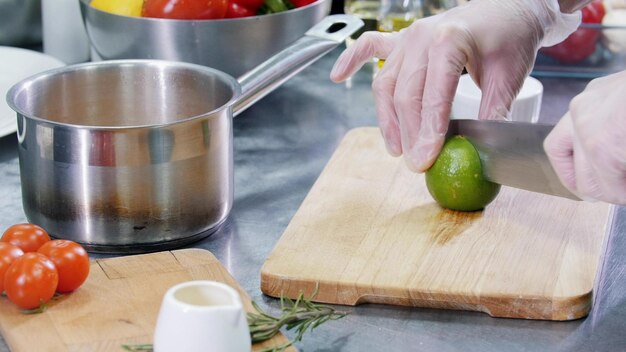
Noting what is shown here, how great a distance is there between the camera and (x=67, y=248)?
1107 millimetres

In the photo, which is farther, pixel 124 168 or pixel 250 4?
pixel 250 4

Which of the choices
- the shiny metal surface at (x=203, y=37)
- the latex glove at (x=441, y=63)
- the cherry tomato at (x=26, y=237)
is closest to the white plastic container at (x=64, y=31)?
the shiny metal surface at (x=203, y=37)

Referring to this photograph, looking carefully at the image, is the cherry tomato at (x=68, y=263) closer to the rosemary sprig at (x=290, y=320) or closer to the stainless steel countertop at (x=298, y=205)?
the stainless steel countertop at (x=298, y=205)

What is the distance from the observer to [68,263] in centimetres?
110

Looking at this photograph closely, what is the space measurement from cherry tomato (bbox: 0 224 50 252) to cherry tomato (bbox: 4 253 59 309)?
0.07m

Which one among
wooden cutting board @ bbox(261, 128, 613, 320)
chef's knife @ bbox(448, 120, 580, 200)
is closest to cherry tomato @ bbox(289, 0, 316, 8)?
wooden cutting board @ bbox(261, 128, 613, 320)

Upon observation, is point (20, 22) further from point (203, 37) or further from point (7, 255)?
point (7, 255)

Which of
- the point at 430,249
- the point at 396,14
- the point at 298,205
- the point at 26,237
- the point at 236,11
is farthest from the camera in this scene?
the point at 396,14

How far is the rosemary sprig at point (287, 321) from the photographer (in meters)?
1.02

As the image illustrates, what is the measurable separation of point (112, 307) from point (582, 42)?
124cm

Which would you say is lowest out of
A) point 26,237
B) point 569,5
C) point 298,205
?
point 298,205

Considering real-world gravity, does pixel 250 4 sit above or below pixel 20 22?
above

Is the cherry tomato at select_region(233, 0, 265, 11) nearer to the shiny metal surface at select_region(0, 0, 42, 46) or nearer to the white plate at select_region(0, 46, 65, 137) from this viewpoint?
the white plate at select_region(0, 46, 65, 137)

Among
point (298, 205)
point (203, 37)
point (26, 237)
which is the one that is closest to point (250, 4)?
point (203, 37)
